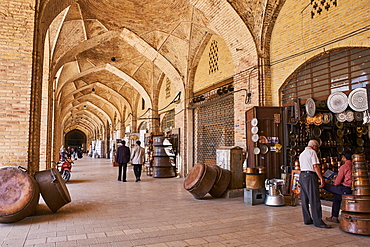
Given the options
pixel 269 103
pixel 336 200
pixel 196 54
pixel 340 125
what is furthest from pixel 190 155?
pixel 336 200

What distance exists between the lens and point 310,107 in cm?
655

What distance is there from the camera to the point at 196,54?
11.9 meters

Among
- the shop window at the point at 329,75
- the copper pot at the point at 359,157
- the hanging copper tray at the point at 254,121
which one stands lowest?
the copper pot at the point at 359,157

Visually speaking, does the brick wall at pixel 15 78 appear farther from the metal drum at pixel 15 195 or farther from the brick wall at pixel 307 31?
the brick wall at pixel 307 31

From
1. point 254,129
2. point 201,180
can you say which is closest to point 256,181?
point 201,180

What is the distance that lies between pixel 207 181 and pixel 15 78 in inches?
179

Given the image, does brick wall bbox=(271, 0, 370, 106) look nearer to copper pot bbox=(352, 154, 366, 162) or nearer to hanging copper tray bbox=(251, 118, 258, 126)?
hanging copper tray bbox=(251, 118, 258, 126)

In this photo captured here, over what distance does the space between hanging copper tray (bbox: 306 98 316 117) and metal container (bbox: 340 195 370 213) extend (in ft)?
9.27

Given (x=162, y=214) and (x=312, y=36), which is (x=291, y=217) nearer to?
(x=162, y=214)

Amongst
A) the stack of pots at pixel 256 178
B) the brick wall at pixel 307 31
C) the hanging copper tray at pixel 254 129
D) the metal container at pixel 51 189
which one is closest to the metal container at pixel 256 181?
the stack of pots at pixel 256 178

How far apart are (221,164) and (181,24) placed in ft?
20.6

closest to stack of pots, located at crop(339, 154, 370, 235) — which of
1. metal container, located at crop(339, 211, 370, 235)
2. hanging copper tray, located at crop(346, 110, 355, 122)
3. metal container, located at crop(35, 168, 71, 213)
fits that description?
metal container, located at crop(339, 211, 370, 235)

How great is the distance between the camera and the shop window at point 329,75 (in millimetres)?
5652

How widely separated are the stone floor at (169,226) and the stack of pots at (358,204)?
0.42ft
